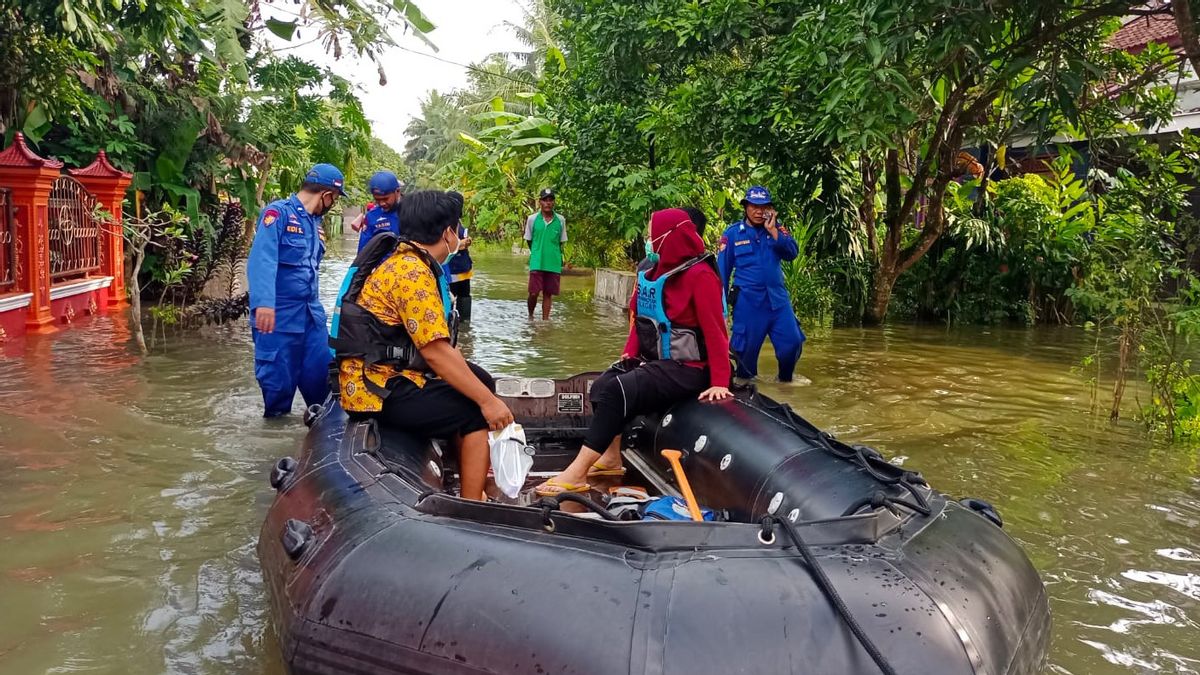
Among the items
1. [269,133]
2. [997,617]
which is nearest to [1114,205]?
[997,617]

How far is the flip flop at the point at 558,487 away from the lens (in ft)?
14.6

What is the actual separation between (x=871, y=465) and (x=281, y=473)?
2.26 metres

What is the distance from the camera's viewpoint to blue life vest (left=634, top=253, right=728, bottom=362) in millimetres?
4684

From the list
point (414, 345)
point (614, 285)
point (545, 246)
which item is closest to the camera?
point (414, 345)

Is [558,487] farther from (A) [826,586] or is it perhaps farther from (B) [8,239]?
(B) [8,239]

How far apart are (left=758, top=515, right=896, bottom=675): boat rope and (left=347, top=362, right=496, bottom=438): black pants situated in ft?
5.51

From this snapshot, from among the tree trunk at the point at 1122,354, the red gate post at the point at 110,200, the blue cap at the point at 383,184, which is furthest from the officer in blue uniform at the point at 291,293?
the red gate post at the point at 110,200

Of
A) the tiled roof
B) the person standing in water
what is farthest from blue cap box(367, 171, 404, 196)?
the tiled roof

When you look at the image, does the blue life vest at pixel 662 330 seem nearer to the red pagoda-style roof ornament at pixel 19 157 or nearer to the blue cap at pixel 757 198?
the blue cap at pixel 757 198

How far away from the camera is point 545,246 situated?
1220cm

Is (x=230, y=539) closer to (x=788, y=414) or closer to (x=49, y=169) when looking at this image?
(x=788, y=414)

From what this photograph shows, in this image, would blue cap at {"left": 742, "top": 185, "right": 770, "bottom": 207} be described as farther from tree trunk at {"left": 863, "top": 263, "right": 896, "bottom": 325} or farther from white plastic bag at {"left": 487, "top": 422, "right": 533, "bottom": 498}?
tree trunk at {"left": 863, "top": 263, "right": 896, "bottom": 325}

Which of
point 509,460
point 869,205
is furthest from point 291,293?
point 869,205

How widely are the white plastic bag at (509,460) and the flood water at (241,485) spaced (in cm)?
103
